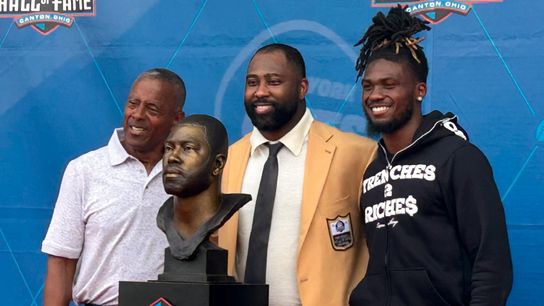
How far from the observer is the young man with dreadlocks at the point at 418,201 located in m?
3.04

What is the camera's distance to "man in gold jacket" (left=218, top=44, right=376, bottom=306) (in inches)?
134

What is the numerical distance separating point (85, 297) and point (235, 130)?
3.50ft

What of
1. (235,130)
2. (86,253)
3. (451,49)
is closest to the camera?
(86,253)

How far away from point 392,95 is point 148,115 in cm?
92

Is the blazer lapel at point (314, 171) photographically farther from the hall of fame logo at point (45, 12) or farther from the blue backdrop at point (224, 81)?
the hall of fame logo at point (45, 12)

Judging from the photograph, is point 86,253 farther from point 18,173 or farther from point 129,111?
point 18,173

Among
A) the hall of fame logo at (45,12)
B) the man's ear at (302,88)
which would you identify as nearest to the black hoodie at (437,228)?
the man's ear at (302,88)

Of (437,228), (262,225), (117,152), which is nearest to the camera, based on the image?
(437,228)

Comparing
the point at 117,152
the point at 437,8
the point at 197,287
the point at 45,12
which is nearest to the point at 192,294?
the point at 197,287

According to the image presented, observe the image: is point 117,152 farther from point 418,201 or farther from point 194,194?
point 418,201

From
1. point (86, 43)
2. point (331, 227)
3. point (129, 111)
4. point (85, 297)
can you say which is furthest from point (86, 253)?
point (86, 43)

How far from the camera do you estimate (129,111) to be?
12.0 feet

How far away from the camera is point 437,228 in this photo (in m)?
3.14

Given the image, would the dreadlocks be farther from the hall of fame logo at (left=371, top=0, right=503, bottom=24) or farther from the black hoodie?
the hall of fame logo at (left=371, top=0, right=503, bottom=24)
